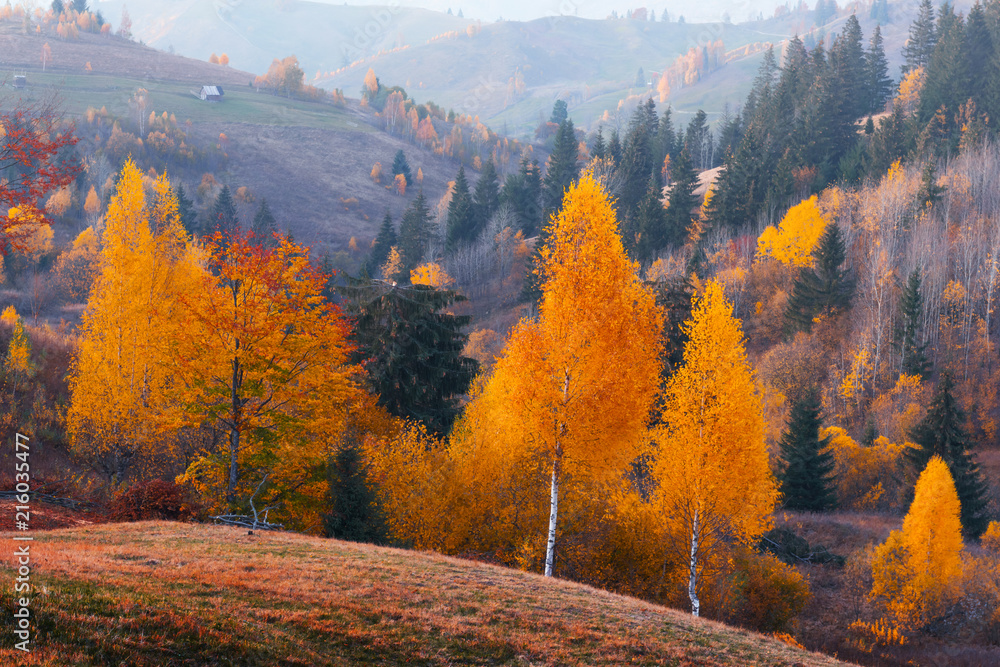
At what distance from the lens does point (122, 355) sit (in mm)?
25094

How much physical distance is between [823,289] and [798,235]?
1019 centimetres

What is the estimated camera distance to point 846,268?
7038 cm

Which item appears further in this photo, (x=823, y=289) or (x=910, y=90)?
(x=910, y=90)

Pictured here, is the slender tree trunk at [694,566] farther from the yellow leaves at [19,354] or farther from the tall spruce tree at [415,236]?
the tall spruce tree at [415,236]

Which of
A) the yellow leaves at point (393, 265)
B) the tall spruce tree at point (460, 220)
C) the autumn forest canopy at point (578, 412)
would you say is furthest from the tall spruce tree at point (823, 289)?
the tall spruce tree at point (460, 220)

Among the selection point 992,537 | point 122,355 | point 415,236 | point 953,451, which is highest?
point 415,236

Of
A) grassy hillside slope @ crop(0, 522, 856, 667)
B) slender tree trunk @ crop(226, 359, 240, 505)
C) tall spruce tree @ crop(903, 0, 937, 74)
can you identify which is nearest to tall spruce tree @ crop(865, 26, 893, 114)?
tall spruce tree @ crop(903, 0, 937, 74)

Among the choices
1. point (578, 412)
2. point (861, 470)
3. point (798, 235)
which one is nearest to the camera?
point (578, 412)

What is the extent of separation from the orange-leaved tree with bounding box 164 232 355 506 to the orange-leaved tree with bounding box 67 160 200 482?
3.23 m

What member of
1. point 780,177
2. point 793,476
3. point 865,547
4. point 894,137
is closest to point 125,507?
point 865,547

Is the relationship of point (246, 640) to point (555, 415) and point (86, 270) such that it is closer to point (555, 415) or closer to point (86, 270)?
point (555, 415)

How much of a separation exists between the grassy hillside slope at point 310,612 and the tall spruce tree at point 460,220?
86718 millimetres

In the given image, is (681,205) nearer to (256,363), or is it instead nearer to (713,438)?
(713,438)

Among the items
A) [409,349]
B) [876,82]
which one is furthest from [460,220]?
[876,82]
